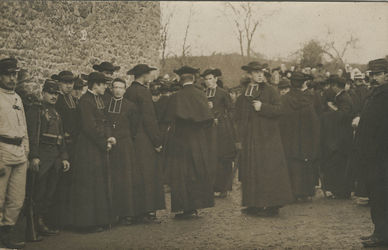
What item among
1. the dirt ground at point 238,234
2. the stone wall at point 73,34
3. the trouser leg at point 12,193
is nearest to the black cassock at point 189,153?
the dirt ground at point 238,234

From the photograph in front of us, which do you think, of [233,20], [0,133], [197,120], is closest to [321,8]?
[233,20]

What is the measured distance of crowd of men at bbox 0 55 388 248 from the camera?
19.1 ft

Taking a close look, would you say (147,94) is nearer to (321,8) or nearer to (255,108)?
(255,108)

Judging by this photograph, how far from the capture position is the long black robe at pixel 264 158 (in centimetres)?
699

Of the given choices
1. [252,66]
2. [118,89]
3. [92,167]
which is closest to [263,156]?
[252,66]

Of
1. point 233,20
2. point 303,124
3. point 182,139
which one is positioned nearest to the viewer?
point 233,20

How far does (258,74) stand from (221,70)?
0.57 m

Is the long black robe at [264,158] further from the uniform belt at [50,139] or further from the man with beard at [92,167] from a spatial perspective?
the uniform belt at [50,139]

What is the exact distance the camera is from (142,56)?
9.26 m

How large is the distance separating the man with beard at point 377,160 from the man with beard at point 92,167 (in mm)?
3405

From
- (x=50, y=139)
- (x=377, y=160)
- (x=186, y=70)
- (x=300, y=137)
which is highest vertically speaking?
(x=186, y=70)

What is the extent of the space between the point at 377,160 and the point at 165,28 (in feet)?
12.0

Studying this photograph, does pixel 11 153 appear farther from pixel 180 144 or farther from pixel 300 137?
pixel 300 137

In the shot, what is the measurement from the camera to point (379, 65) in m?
6.00
